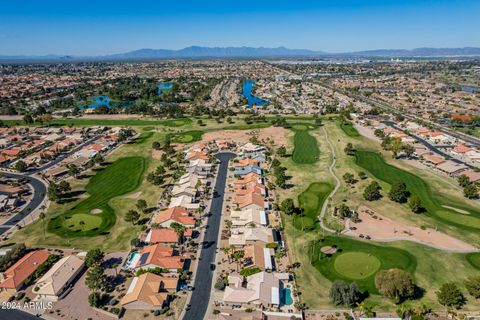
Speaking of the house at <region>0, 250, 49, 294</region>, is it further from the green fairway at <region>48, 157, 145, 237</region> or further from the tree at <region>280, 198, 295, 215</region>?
the tree at <region>280, 198, 295, 215</region>

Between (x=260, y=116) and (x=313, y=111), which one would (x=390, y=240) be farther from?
(x=313, y=111)

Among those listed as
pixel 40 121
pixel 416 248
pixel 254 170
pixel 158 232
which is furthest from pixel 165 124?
pixel 416 248

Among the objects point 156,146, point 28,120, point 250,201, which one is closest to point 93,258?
point 250,201

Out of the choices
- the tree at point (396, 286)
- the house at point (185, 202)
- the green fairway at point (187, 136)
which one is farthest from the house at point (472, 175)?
the green fairway at point (187, 136)

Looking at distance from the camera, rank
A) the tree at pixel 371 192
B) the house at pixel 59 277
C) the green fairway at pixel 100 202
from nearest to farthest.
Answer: the house at pixel 59 277 → the green fairway at pixel 100 202 → the tree at pixel 371 192

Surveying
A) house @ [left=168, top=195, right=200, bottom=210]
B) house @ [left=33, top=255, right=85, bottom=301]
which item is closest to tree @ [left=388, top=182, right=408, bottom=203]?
house @ [left=168, top=195, right=200, bottom=210]

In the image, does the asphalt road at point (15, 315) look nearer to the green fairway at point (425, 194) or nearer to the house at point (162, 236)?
the house at point (162, 236)
